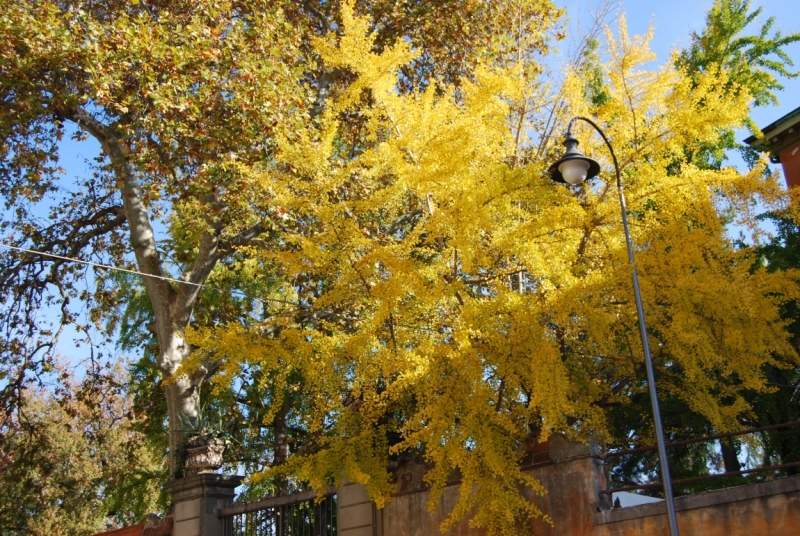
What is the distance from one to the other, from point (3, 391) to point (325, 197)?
30.6 ft

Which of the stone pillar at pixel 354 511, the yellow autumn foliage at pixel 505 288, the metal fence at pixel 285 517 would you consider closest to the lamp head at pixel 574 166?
the yellow autumn foliage at pixel 505 288

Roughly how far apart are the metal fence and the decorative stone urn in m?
0.81

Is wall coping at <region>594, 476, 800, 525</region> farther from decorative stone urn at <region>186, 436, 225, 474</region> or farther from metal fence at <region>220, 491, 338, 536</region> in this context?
decorative stone urn at <region>186, 436, 225, 474</region>

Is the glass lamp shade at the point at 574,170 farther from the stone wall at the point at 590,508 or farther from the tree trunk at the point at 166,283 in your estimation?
the tree trunk at the point at 166,283

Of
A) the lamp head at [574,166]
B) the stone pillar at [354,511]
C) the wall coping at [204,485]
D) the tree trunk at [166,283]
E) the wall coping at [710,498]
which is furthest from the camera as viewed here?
the tree trunk at [166,283]

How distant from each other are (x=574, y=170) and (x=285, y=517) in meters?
6.85

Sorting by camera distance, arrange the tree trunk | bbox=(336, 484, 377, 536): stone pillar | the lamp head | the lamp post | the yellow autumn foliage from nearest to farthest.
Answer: the lamp post < the lamp head < the yellow autumn foliage < bbox=(336, 484, 377, 536): stone pillar < the tree trunk

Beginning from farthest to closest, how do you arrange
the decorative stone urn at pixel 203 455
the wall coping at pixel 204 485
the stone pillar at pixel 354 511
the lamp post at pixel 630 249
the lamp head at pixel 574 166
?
the decorative stone urn at pixel 203 455
the wall coping at pixel 204 485
the stone pillar at pixel 354 511
the lamp head at pixel 574 166
the lamp post at pixel 630 249

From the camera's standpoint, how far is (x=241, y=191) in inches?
544

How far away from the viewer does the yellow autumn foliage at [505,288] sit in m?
9.49

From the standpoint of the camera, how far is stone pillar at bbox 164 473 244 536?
12781 mm

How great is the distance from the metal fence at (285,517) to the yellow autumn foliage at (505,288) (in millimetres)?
874

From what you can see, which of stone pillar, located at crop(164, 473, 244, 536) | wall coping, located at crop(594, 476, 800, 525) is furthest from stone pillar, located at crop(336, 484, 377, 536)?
wall coping, located at crop(594, 476, 800, 525)

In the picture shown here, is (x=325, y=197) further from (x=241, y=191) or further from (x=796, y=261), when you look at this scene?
(x=796, y=261)
